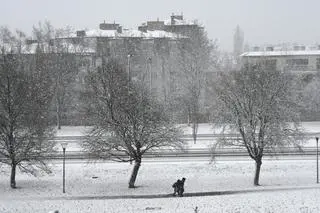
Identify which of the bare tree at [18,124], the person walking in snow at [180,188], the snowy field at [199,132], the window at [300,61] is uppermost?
the window at [300,61]

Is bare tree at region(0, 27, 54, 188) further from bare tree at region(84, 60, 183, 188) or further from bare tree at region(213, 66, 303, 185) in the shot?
bare tree at region(213, 66, 303, 185)

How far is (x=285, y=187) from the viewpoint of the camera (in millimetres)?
31344

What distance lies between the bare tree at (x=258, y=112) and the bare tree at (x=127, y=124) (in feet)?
11.9

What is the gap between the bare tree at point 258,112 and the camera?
105 ft

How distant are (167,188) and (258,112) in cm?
733

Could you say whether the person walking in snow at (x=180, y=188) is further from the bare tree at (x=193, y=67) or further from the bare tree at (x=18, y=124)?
Result: the bare tree at (x=193, y=67)

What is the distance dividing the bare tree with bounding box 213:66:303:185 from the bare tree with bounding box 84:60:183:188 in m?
3.64

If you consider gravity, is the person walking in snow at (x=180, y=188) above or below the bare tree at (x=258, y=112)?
below

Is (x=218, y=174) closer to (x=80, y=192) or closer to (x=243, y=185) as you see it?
(x=243, y=185)

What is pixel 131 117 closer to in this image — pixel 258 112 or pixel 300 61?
pixel 258 112

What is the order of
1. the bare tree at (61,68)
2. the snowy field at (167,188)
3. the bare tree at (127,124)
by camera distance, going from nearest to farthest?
the snowy field at (167,188), the bare tree at (127,124), the bare tree at (61,68)

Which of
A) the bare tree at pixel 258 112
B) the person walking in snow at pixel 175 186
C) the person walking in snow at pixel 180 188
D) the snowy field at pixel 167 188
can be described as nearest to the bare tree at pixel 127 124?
the snowy field at pixel 167 188

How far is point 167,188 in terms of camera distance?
31.7 metres

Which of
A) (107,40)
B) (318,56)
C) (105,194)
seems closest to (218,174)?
(105,194)
